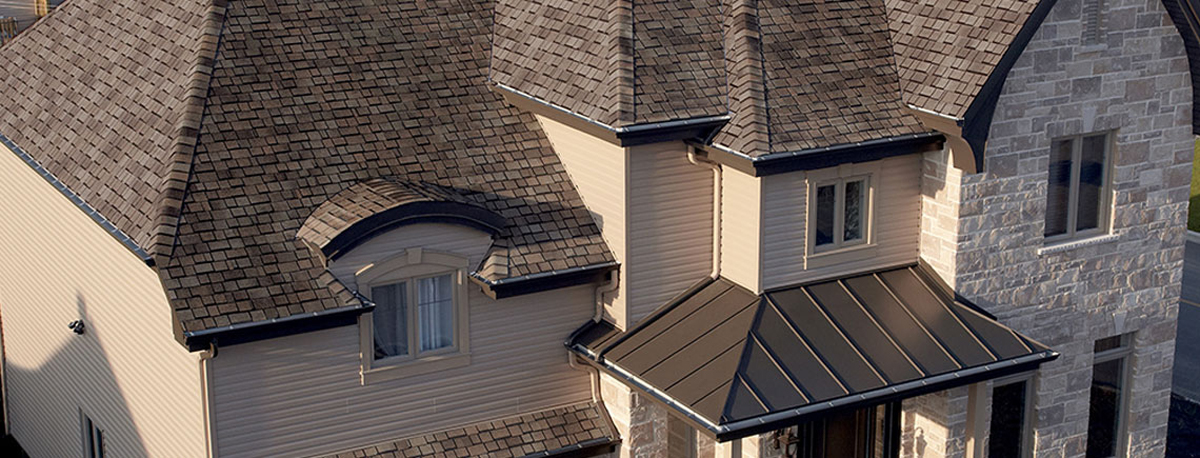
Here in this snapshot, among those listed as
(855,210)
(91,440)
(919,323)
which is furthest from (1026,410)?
(91,440)

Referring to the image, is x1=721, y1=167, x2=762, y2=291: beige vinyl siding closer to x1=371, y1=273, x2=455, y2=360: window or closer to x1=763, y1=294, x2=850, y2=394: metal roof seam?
x1=763, y1=294, x2=850, y2=394: metal roof seam

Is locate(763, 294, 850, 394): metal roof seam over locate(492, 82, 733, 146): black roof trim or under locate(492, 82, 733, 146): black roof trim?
under

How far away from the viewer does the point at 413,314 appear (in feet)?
69.5

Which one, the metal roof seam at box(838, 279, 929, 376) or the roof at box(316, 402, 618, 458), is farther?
the roof at box(316, 402, 618, 458)

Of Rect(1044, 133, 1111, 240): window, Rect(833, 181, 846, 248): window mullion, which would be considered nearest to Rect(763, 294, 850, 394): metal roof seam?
Rect(833, 181, 846, 248): window mullion

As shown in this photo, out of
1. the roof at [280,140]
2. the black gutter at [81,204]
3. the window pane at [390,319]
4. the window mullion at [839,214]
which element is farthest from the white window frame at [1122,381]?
the black gutter at [81,204]

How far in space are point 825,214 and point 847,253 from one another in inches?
30.4

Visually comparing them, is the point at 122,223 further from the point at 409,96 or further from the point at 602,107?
the point at 602,107

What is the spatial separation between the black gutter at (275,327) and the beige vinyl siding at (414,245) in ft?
1.82

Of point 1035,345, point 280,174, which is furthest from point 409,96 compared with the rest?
point 1035,345

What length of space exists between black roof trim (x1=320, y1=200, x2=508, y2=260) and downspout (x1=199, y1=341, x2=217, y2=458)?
2085mm

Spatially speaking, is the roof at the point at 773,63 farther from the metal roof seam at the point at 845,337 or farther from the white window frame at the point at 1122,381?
the white window frame at the point at 1122,381

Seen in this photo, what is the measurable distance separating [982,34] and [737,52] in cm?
366

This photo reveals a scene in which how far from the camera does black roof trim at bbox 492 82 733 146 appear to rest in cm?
2084
